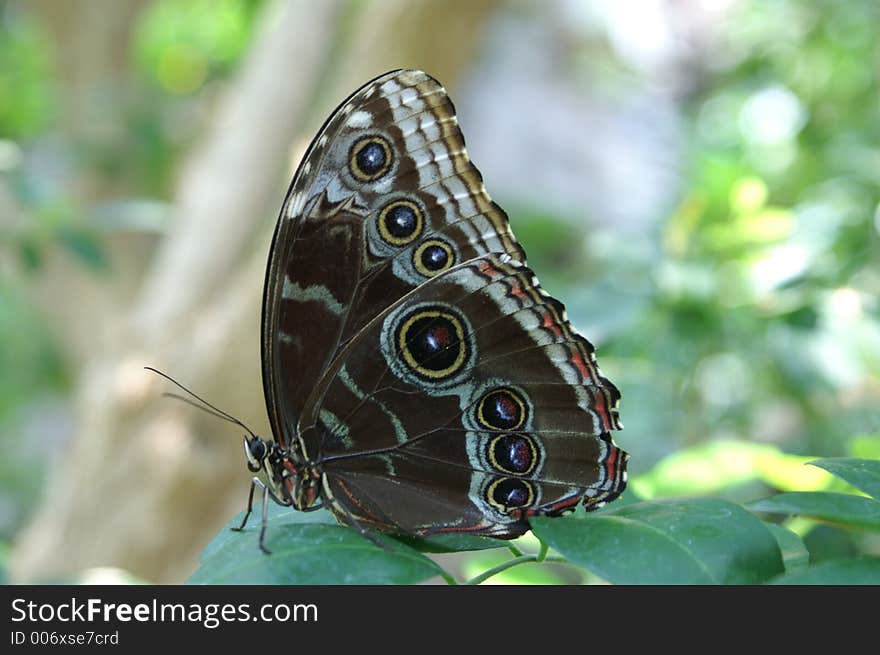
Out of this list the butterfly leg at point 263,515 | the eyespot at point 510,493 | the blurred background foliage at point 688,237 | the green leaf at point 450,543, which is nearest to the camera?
the butterfly leg at point 263,515

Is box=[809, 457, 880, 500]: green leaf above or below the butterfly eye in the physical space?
below

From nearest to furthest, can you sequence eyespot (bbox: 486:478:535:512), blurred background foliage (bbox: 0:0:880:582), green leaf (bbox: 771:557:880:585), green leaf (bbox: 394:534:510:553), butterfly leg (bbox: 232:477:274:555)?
green leaf (bbox: 771:557:880:585), butterfly leg (bbox: 232:477:274:555), green leaf (bbox: 394:534:510:553), eyespot (bbox: 486:478:535:512), blurred background foliage (bbox: 0:0:880:582)

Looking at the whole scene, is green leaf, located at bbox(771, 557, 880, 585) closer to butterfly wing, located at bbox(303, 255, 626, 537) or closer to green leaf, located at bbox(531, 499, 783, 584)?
green leaf, located at bbox(531, 499, 783, 584)

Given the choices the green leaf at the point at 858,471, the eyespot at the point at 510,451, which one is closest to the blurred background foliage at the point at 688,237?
the eyespot at the point at 510,451

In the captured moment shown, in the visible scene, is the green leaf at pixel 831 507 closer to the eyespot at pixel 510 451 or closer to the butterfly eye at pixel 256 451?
the eyespot at pixel 510 451

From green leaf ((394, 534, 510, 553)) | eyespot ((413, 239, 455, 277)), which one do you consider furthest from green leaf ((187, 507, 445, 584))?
eyespot ((413, 239, 455, 277))

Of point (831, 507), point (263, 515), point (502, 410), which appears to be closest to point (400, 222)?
point (502, 410)

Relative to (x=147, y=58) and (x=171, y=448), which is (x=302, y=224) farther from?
(x=147, y=58)

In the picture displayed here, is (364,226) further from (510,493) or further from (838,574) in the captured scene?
(838,574)
